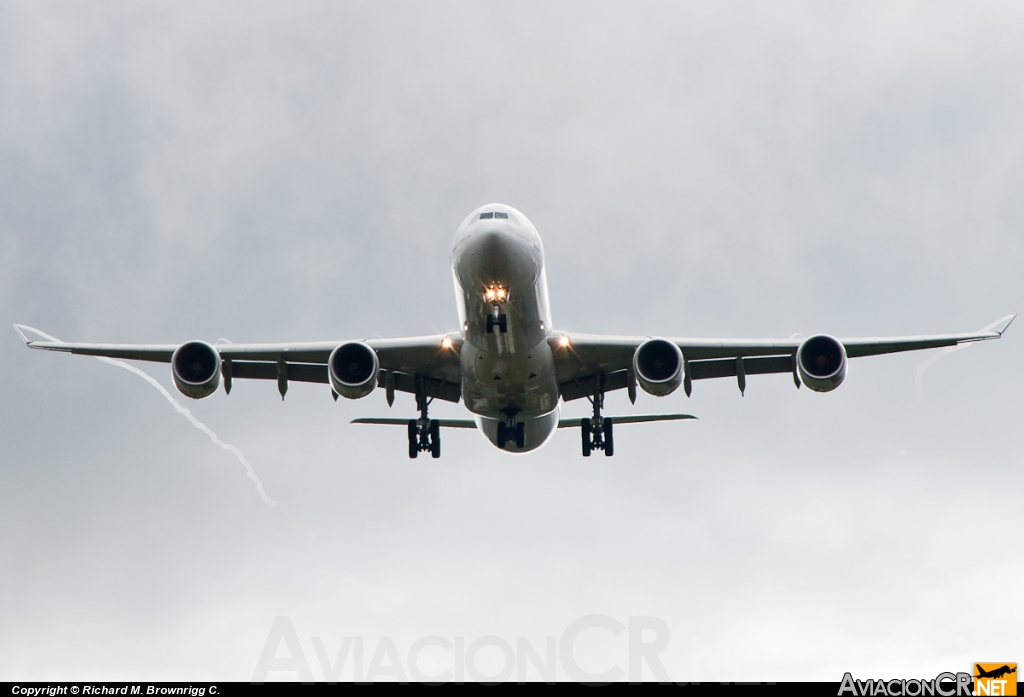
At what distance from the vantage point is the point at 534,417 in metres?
25.6

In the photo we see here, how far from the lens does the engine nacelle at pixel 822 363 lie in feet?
73.7

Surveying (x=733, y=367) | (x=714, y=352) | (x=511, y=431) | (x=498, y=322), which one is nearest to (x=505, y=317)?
(x=498, y=322)

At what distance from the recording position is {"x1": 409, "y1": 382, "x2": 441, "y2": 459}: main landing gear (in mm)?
27984

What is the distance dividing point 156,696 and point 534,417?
11010mm

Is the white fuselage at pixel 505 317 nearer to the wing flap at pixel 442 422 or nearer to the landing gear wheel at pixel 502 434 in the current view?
the landing gear wheel at pixel 502 434

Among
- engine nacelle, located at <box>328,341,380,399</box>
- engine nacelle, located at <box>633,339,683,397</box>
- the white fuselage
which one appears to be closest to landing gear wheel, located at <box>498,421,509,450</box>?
the white fuselage

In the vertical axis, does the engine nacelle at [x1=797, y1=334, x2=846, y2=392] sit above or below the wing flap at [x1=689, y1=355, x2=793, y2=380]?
below

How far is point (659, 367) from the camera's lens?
2264 cm

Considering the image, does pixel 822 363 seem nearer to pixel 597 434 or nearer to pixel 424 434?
pixel 597 434

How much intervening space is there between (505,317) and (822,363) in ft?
24.5

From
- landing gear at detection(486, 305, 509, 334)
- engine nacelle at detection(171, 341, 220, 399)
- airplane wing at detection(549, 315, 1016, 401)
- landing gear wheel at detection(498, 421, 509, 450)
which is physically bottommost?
landing gear wheel at detection(498, 421, 509, 450)

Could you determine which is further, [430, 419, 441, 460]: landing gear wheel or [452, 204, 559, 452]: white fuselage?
[430, 419, 441, 460]: landing gear wheel

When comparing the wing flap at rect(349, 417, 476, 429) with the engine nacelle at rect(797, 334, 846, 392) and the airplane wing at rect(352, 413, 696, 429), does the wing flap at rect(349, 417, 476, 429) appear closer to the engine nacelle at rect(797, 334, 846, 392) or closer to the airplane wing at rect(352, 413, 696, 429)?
the airplane wing at rect(352, 413, 696, 429)

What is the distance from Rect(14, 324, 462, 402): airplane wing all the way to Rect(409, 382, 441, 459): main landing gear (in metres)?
1.52
